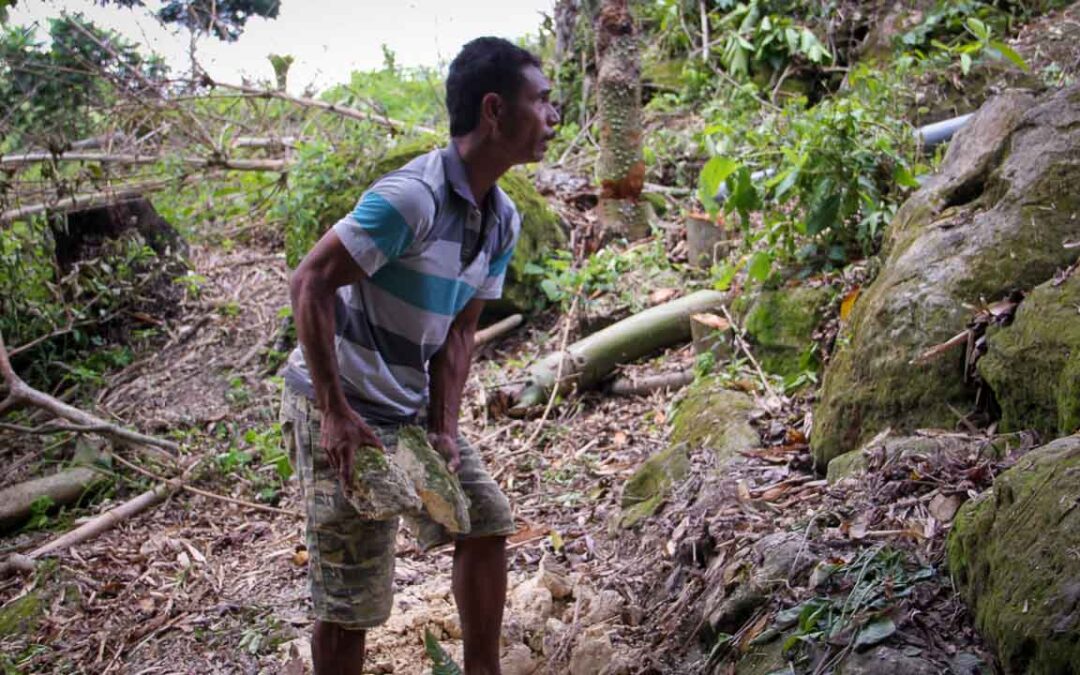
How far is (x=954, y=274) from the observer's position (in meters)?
3.50

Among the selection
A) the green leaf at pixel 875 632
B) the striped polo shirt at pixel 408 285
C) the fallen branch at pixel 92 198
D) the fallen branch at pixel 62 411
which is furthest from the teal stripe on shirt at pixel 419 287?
the fallen branch at pixel 92 198

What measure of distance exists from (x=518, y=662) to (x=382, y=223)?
1611mm

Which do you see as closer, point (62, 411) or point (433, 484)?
point (433, 484)

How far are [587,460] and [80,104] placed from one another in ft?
17.8

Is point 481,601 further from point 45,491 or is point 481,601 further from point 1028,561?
point 45,491

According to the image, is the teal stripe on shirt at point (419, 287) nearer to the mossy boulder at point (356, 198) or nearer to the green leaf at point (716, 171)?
the green leaf at point (716, 171)

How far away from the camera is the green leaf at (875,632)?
214cm

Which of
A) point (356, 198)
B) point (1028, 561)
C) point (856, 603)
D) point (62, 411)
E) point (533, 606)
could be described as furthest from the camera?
point (356, 198)

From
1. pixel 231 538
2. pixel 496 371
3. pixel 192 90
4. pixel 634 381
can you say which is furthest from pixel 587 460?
pixel 192 90

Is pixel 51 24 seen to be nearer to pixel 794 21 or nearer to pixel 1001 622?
pixel 794 21

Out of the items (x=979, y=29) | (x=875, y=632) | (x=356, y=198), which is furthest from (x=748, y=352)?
(x=979, y=29)

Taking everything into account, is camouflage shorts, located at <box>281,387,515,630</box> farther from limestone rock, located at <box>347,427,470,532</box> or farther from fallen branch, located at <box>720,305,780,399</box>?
fallen branch, located at <box>720,305,780,399</box>

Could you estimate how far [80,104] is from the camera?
7852 millimetres

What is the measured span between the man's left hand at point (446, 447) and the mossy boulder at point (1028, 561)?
1428mm
